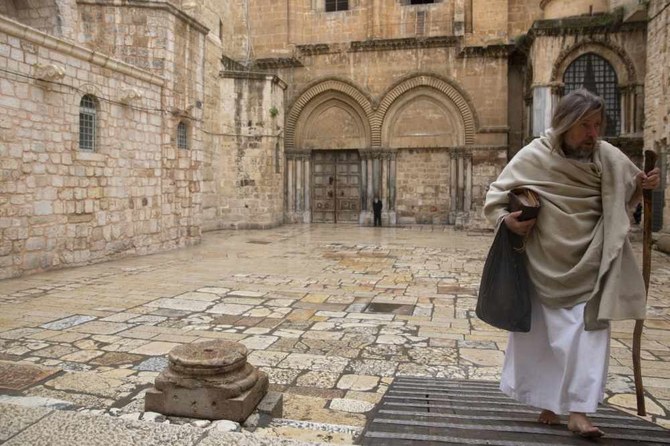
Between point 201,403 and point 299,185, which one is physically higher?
point 299,185

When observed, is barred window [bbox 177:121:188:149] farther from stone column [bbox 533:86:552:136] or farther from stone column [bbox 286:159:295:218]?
stone column [bbox 533:86:552:136]

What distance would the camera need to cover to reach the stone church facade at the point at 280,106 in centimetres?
948

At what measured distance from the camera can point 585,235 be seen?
2.67m

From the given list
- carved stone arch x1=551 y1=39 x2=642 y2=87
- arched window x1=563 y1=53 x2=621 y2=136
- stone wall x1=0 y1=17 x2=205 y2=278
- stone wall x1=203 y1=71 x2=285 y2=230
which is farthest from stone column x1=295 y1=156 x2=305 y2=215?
arched window x1=563 y1=53 x2=621 y2=136

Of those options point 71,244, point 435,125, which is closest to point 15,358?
point 71,244

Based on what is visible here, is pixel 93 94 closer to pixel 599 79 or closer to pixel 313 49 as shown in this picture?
pixel 313 49

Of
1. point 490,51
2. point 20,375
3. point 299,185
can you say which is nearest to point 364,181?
point 299,185

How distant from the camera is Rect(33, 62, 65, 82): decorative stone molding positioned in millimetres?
8922

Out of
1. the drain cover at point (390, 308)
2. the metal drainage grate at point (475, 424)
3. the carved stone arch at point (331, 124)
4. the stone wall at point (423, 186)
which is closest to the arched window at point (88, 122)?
the drain cover at point (390, 308)

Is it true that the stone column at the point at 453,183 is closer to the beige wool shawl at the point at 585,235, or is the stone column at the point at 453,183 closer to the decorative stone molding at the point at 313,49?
the decorative stone molding at the point at 313,49

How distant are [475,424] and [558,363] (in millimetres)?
531

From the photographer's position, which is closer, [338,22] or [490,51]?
[490,51]

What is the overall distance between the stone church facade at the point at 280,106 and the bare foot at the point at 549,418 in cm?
850

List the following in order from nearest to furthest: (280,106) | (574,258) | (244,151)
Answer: (574,258)
(244,151)
(280,106)
